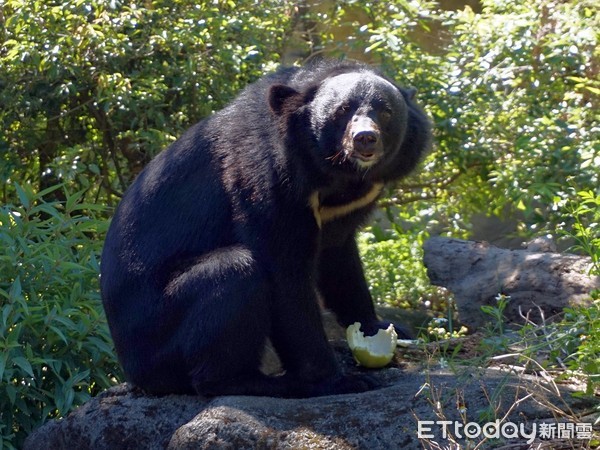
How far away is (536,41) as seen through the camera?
285 inches

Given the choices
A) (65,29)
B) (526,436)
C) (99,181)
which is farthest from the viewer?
(99,181)

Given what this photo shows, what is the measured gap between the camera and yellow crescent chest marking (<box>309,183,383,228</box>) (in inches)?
171

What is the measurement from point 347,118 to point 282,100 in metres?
0.32

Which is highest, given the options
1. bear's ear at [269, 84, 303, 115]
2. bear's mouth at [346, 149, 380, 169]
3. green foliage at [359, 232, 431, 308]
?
bear's ear at [269, 84, 303, 115]

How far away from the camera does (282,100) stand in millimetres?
4430

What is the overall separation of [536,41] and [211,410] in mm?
4589

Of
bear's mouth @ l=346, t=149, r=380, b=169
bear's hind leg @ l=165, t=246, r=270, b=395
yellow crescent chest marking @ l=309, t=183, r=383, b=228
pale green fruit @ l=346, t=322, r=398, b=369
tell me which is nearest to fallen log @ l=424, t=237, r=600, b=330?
pale green fruit @ l=346, t=322, r=398, b=369

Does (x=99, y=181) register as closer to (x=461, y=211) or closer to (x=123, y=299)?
(x=461, y=211)

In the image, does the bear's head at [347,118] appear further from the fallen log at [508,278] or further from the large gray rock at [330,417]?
the fallen log at [508,278]

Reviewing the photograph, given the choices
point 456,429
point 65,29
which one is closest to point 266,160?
point 456,429

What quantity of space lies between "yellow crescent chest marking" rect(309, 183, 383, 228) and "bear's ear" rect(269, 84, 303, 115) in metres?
0.41

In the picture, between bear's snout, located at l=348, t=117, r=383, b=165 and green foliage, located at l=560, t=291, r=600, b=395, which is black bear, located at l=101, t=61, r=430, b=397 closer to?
bear's snout, located at l=348, t=117, r=383, b=165

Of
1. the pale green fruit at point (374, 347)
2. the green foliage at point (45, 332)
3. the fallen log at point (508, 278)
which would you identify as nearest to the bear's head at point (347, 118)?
the pale green fruit at point (374, 347)

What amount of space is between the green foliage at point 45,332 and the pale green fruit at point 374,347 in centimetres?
141
